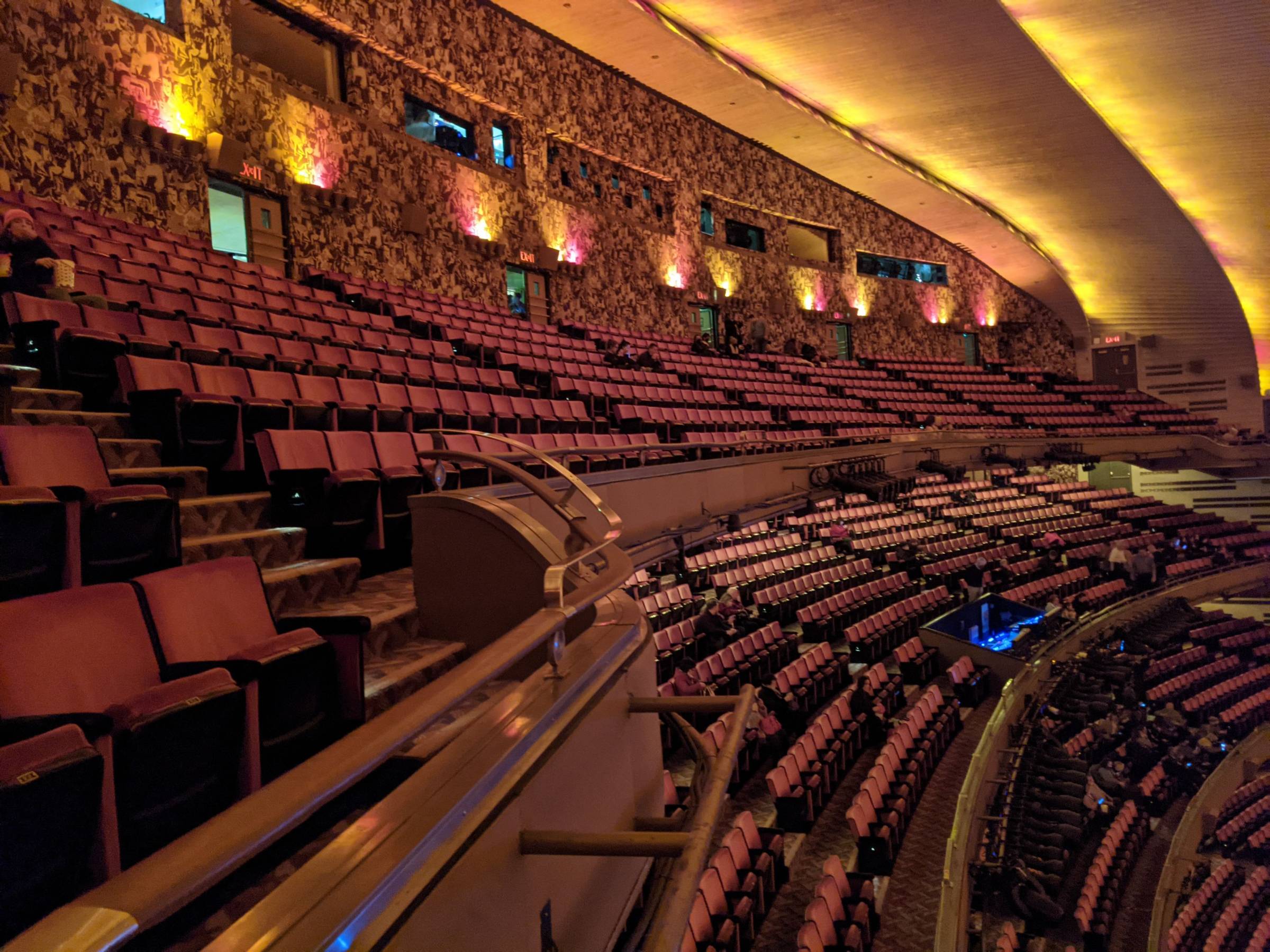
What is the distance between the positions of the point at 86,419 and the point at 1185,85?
1127cm

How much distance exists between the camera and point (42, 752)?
0.79m

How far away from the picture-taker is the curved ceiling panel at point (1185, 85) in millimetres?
8562

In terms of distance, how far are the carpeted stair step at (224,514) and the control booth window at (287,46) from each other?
4906 millimetres

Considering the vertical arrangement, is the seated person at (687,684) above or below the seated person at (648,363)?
below

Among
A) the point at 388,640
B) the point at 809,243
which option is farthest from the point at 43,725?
the point at 809,243

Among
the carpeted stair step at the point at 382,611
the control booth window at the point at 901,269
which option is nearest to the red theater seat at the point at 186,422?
the carpeted stair step at the point at 382,611

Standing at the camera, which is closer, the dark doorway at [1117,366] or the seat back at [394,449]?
the seat back at [394,449]

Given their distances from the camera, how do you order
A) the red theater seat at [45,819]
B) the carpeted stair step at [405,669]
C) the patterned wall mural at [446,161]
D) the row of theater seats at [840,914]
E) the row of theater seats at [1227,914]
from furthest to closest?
the patterned wall mural at [446,161], the row of theater seats at [1227,914], the row of theater seats at [840,914], the carpeted stair step at [405,669], the red theater seat at [45,819]

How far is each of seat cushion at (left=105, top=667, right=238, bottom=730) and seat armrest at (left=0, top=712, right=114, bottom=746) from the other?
0.02 meters

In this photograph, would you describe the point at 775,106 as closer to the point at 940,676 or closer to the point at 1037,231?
the point at 1037,231

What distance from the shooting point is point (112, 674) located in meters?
1.15

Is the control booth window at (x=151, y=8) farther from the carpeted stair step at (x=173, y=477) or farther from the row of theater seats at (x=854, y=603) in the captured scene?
the row of theater seats at (x=854, y=603)

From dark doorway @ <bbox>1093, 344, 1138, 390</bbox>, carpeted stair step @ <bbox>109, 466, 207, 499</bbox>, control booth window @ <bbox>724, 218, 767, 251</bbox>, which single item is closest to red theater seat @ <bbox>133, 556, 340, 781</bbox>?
carpeted stair step @ <bbox>109, 466, 207, 499</bbox>

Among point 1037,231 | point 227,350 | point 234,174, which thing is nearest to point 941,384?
point 1037,231
